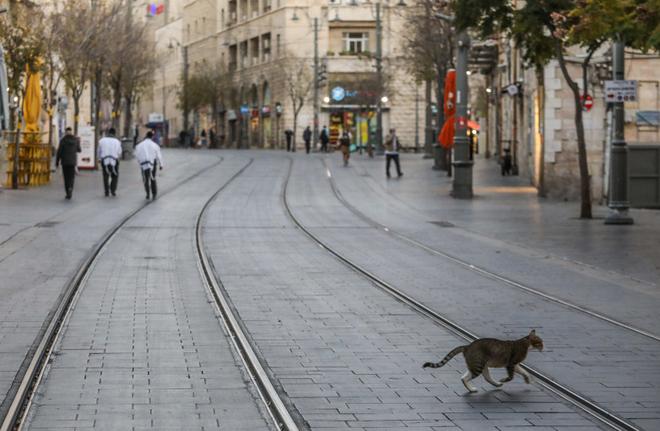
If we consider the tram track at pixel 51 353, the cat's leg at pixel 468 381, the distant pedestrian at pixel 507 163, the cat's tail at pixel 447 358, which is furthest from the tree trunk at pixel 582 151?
the distant pedestrian at pixel 507 163

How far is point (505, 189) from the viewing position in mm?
39656

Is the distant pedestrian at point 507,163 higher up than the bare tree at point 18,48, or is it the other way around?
the bare tree at point 18,48

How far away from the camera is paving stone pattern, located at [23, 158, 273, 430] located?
26.9ft

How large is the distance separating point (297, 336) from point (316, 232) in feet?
41.1

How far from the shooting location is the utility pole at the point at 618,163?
2578cm

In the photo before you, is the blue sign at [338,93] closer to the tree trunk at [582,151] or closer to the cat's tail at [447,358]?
the tree trunk at [582,151]

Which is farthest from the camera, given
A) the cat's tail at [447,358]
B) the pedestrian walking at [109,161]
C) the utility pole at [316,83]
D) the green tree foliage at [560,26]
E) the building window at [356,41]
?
the building window at [356,41]

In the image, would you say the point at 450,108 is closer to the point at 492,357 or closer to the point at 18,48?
the point at 18,48

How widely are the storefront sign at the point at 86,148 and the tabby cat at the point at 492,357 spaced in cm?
4082

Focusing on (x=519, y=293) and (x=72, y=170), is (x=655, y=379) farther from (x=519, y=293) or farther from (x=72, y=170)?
(x=72, y=170)

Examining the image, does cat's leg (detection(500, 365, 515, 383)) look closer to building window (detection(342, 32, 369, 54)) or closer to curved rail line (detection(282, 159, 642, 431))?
curved rail line (detection(282, 159, 642, 431))

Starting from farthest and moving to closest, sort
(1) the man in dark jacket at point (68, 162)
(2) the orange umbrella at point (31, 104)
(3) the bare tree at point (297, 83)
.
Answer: (3) the bare tree at point (297, 83) < (2) the orange umbrella at point (31, 104) < (1) the man in dark jacket at point (68, 162)

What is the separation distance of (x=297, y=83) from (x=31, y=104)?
159 feet

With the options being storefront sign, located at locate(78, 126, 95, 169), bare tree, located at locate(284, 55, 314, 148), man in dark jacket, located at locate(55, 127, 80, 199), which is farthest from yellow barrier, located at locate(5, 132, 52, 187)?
bare tree, located at locate(284, 55, 314, 148)
